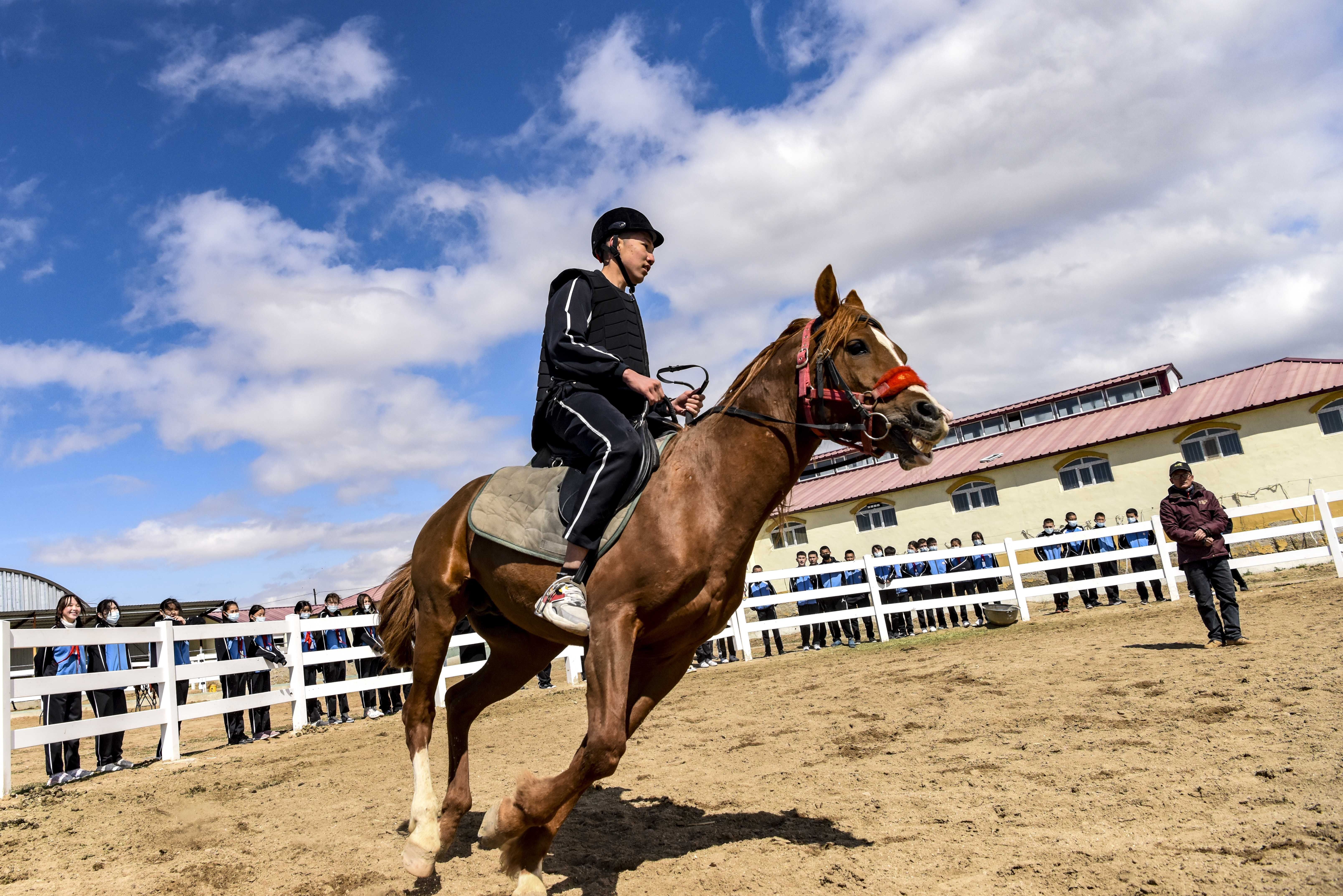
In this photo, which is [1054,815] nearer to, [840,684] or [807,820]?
[807,820]

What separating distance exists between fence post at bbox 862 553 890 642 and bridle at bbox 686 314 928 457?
13438 millimetres

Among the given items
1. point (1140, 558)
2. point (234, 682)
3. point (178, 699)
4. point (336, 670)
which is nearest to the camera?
point (178, 699)

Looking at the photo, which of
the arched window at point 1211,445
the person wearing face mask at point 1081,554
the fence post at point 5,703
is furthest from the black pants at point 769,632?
the arched window at point 1211,445

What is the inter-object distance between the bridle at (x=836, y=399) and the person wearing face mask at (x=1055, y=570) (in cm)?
1546

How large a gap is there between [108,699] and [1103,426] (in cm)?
3533

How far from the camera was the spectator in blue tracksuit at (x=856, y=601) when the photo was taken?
17.4 metres

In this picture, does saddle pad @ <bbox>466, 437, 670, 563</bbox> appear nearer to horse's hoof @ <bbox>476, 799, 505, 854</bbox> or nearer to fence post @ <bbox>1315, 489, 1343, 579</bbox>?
horse's hoof @ <bbox>476, 799, 505, 854</bbox>

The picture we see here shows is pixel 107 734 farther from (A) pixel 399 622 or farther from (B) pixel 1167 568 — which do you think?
(B) pixel 1167 568

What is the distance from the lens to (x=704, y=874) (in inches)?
157

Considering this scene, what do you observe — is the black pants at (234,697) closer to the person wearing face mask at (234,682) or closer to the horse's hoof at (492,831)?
the person wearing face mask at (234,682)

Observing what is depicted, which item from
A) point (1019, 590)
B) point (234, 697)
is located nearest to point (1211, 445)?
point (1019, 590)

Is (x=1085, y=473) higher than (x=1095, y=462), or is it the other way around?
(x=1095, y=462)

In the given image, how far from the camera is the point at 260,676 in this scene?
1291 cm

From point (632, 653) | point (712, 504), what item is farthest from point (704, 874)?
point (712, 504)
